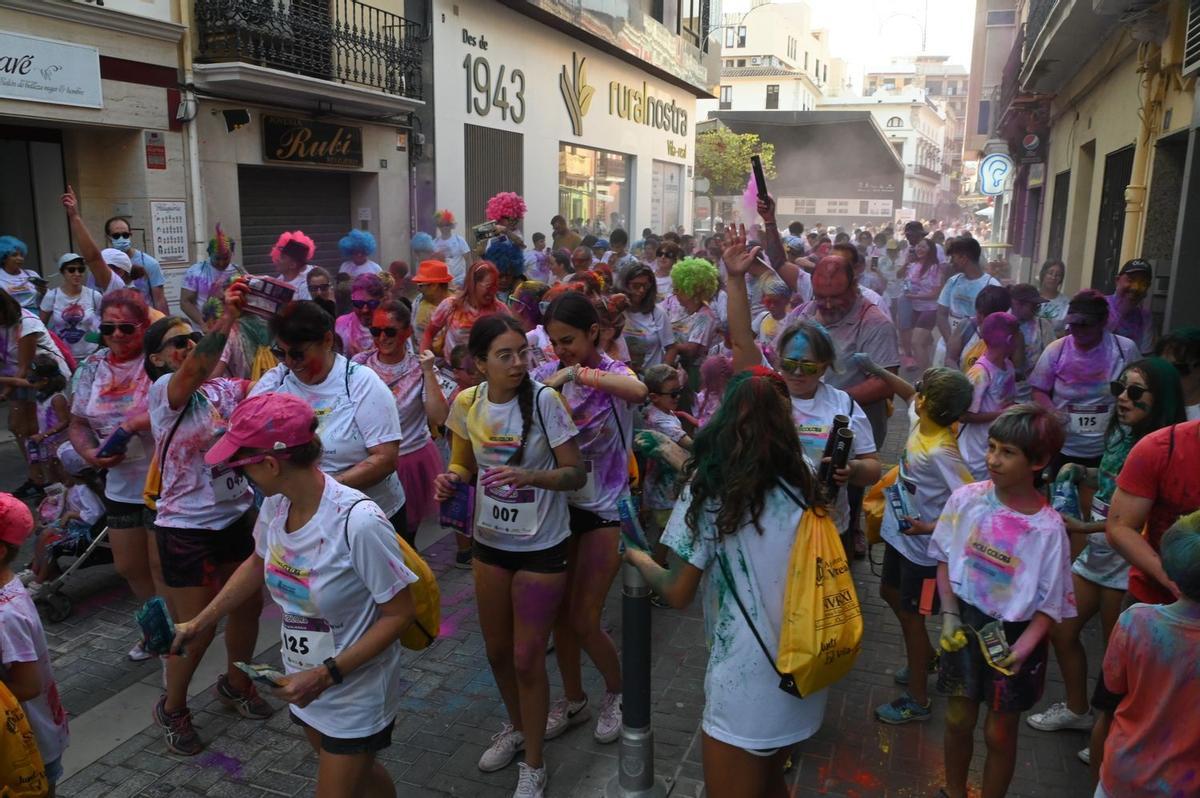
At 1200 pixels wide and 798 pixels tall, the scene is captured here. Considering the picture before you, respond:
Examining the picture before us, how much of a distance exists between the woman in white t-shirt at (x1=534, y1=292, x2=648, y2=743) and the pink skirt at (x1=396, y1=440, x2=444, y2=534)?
51.5 inches

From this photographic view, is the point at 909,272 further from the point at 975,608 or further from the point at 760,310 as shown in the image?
the point at 975,608

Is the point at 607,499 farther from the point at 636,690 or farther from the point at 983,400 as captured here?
the point at 983,400

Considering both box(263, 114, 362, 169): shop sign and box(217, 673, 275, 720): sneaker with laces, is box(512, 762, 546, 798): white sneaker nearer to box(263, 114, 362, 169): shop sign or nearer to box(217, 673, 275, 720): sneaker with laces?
box(217, 673, 275, 720): sneaker with laces

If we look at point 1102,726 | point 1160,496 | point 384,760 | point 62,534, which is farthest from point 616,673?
point 62,534

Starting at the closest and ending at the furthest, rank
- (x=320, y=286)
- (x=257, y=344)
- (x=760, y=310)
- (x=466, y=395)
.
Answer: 1. (x=466, y=395)
2. (x=257, y=344)
3. (x=320, y=286)
4. (x=760, y=310)

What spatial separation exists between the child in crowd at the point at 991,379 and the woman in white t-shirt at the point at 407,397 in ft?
9.58

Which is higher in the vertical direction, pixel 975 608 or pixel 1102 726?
pixel 975 608

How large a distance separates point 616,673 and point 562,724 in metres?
0.36

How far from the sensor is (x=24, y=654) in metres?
2.69

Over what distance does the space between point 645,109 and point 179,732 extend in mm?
26619

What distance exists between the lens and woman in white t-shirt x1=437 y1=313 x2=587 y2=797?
11.6 feet

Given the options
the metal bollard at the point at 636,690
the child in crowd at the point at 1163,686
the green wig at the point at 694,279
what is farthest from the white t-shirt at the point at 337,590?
the green wig at the point at 694,279

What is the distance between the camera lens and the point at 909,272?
13.0 metres

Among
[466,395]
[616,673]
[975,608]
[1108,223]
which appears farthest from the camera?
[1108,223]
